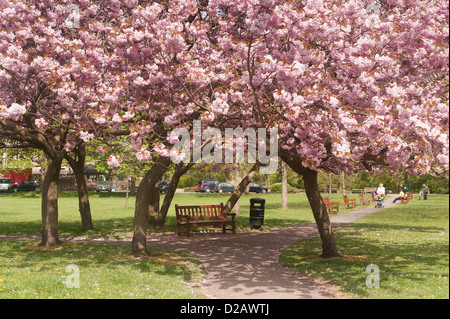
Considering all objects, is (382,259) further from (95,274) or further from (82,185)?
(82,185)

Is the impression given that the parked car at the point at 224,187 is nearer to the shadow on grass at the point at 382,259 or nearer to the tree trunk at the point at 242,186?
the tree trunk at the point at 242,186

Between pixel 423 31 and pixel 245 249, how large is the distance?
26.9 feet

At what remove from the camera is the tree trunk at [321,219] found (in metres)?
11.7

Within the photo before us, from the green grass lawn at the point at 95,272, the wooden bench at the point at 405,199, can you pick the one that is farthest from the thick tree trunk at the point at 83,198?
the wooden bench at the point at 405,199

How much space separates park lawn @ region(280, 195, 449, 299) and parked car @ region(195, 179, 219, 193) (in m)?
35.2

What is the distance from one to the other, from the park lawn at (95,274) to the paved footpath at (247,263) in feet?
1.77

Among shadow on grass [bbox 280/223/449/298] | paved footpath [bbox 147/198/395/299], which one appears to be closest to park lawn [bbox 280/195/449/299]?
shadow on grass [bbox 280/223/449/298]

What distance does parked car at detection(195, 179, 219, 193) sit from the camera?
53062 millimetres

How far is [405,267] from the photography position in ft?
33.2

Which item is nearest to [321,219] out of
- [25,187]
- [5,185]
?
[25,187]

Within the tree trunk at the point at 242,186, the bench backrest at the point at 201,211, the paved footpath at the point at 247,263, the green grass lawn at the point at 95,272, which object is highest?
the tree trunk at the point at 242,186

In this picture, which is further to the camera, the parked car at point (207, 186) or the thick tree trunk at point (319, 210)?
the parked car at point (207, 186)

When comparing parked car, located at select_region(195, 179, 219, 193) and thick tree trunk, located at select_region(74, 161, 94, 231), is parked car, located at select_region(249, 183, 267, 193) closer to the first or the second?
parked car, located at select_region(195, 179, 219, 193)
